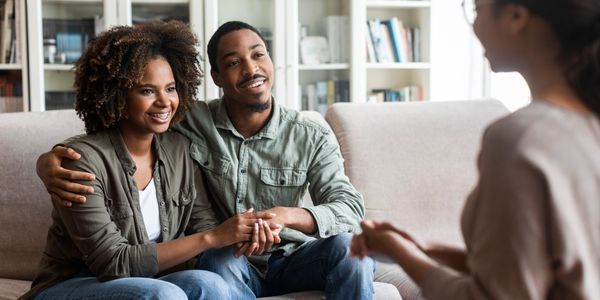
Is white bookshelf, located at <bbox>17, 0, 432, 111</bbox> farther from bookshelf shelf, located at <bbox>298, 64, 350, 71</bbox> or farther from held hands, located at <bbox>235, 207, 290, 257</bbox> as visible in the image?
held hands, located at <bbox>235, 207, 290, 257</bbox>

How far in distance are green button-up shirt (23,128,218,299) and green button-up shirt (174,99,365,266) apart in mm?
78

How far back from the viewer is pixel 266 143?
2.21m

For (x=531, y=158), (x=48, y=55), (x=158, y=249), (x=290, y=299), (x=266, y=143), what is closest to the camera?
(x=531, y=158)

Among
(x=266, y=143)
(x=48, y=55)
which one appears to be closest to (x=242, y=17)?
(x=48, y=55)

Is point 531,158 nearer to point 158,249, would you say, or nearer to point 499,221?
point 499,221

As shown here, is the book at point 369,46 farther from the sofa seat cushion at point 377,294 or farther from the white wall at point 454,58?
the sofa seat cushion at point 377,294

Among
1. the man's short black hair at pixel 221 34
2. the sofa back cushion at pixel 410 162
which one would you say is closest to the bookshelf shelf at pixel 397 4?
the sofa back cushion at pixel 410 162

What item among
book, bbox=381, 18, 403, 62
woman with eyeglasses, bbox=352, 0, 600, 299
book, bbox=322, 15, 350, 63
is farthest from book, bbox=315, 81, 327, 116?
woman with eyeglasses, bbox=352, 0, 600, 299

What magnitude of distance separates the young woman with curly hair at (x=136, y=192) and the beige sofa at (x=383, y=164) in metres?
0.33

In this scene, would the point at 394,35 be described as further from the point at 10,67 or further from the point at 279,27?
the point at 10,67

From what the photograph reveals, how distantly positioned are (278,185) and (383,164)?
46cm

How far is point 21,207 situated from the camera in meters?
2.21

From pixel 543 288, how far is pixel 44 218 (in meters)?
1.64

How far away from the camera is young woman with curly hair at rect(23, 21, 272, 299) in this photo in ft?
5.86
